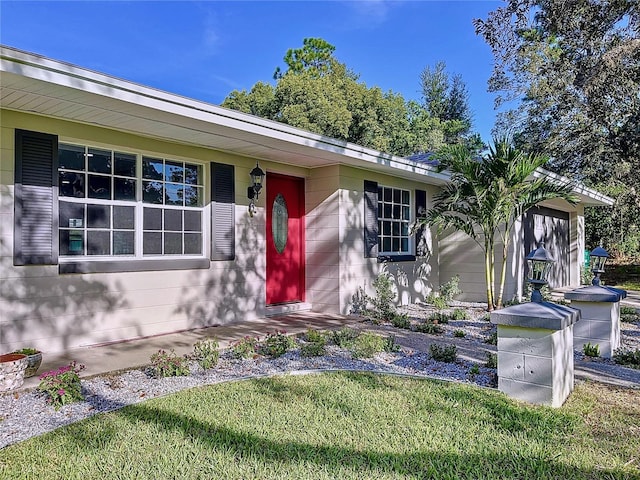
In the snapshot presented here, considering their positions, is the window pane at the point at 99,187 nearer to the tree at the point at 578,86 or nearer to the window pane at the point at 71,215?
the window pane at the point at 71,215

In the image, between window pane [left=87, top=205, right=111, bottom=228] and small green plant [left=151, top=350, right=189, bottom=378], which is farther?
window pane [left=87, top=205, right=111, bottom=228]

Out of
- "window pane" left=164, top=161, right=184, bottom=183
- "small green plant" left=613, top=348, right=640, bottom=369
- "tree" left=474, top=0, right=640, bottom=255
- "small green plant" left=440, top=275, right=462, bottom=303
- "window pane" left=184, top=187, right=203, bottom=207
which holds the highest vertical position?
"tree" left=474, top=0, right=640, bottom=255

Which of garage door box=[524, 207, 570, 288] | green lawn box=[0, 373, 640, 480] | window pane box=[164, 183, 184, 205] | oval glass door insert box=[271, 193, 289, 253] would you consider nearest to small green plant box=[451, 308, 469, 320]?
oval glass door insert box=[271, 193, 289, 253]

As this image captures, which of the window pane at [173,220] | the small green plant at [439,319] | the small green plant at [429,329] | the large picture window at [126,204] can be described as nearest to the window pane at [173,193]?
the large picture window at [126,204]

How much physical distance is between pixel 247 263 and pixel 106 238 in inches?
81.2

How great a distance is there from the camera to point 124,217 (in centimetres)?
543

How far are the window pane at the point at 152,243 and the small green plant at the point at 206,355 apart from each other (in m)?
1.80

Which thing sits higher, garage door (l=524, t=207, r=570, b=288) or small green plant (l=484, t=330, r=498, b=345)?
garage door (l=524, t=207, r=570, b=288)

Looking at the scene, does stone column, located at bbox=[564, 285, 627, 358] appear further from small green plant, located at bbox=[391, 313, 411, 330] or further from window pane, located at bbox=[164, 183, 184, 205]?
window pane, located at bbox=[164, 183, 184, 205]

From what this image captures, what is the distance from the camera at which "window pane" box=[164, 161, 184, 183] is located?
19.2ft

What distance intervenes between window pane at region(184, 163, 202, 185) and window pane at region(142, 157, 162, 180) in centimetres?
39

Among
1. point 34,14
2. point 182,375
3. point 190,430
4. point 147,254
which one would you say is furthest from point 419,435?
point 34,14

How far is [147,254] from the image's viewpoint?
5.65m

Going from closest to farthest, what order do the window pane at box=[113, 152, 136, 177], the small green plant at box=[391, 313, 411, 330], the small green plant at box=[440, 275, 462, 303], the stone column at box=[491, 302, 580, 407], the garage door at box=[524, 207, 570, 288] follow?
the stone column at box=[491, 302, 580, 407]
the window pane at box=[113, 152, 136, 177]
the small green plant at box=[391, 313, 411, 330]
the small green plant at box=[440, 275, 462, 303]
the garage door at box=[524, 207, 570, 288]
